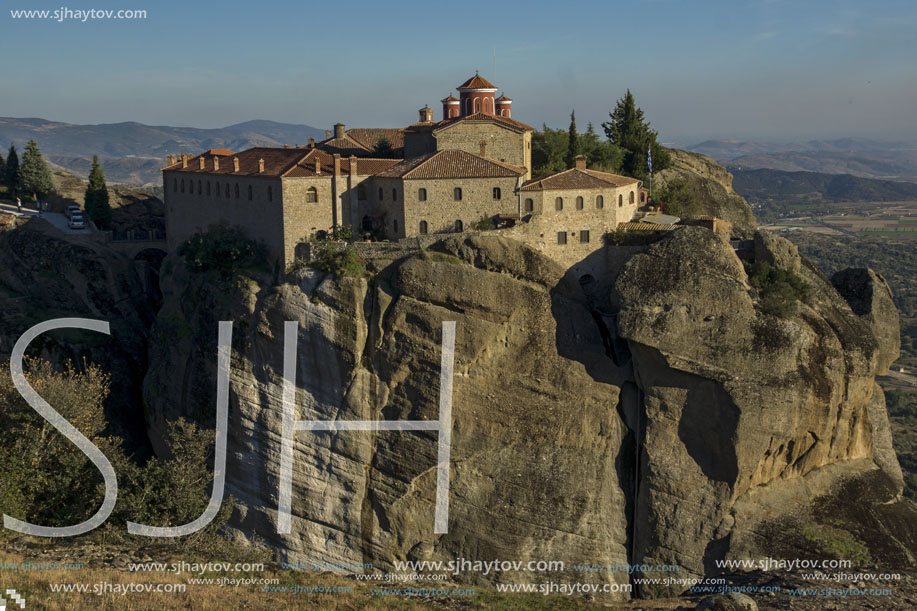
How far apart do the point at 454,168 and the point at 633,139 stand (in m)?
17.5

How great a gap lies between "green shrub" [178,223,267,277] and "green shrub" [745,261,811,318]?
21.7 m

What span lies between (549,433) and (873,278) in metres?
17.1

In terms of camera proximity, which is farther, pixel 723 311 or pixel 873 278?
pixel 873 278

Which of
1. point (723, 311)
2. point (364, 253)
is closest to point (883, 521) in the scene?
point (723, 311)

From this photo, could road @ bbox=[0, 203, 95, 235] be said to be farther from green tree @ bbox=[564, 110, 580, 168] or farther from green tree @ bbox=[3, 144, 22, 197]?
green tree @ bbox=[564, 110, 580, 168]

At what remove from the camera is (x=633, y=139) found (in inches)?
2120

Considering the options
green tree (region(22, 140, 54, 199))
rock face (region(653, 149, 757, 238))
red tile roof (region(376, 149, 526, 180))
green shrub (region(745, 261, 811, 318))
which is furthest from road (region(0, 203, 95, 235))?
green shrub (region(745, 261, 811, 318))

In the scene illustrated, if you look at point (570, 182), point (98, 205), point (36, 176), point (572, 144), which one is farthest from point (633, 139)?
point (36, 176)

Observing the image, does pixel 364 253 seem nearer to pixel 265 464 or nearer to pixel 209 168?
pixel 265 464

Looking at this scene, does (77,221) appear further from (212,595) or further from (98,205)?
(212,595)

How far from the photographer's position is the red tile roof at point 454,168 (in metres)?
39.9

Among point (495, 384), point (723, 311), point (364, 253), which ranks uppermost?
point (364, 253)

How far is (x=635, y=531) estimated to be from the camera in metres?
36.6

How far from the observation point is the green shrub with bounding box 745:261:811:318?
35.2 m
